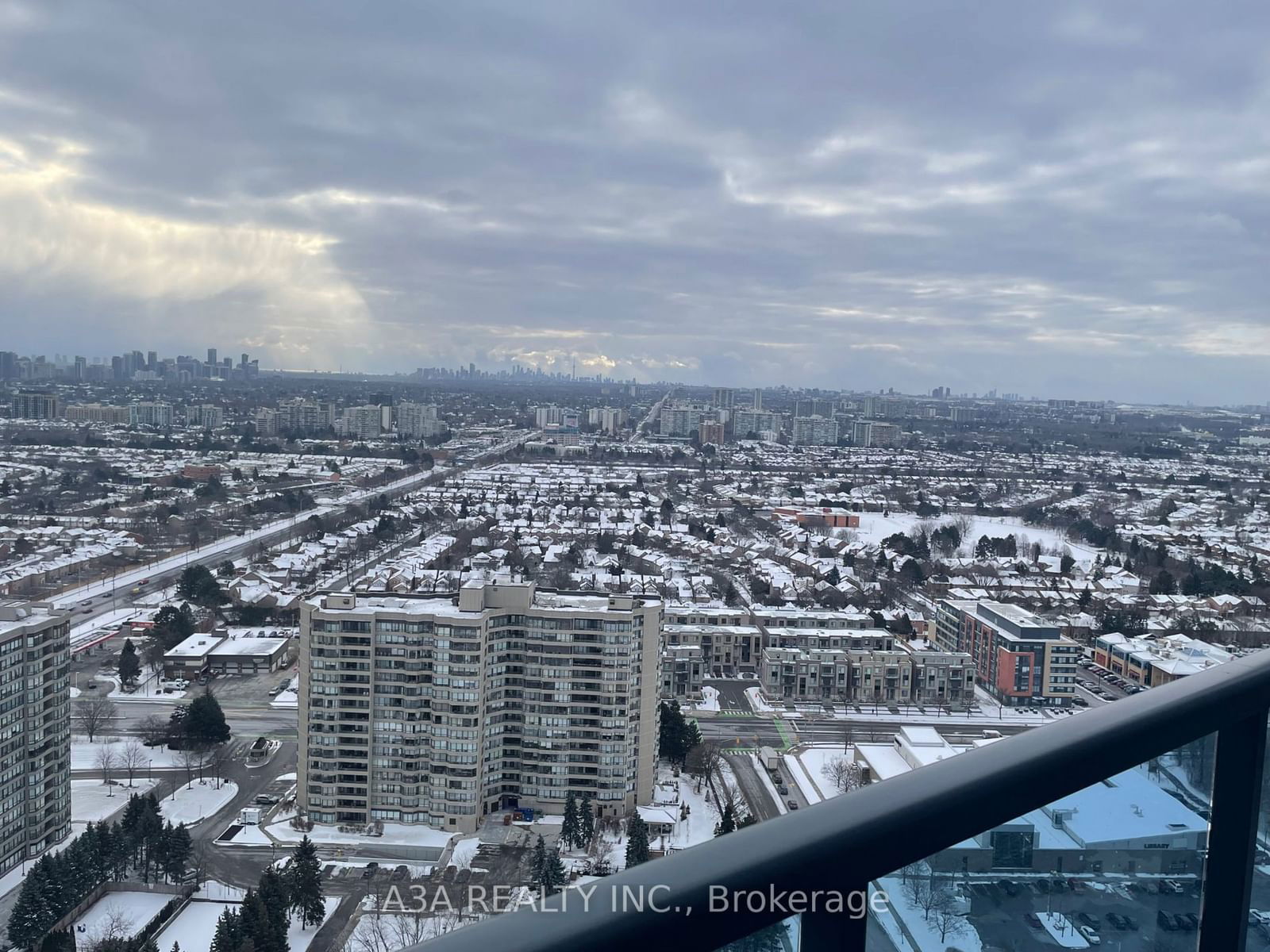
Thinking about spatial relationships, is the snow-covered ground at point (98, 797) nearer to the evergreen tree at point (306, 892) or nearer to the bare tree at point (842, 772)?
the evergreen tree at point (306, 892)

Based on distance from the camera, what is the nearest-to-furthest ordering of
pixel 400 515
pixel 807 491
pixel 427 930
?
pixel 427 930
pixel 400 515
pixel 807 491

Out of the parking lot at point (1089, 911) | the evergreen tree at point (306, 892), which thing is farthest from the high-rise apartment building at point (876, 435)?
the parking lot at point (1089, 911)

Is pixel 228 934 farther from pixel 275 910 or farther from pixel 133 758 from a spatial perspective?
pixel 133 758

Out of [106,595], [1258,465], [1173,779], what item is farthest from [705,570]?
[1258,465]

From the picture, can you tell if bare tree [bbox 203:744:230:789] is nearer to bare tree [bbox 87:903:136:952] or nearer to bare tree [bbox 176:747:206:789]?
bare tree [bbox 176:747:206:789]

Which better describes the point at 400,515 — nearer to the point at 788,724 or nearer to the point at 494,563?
the point at 494,563

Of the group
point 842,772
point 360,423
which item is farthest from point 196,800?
point 360,423
